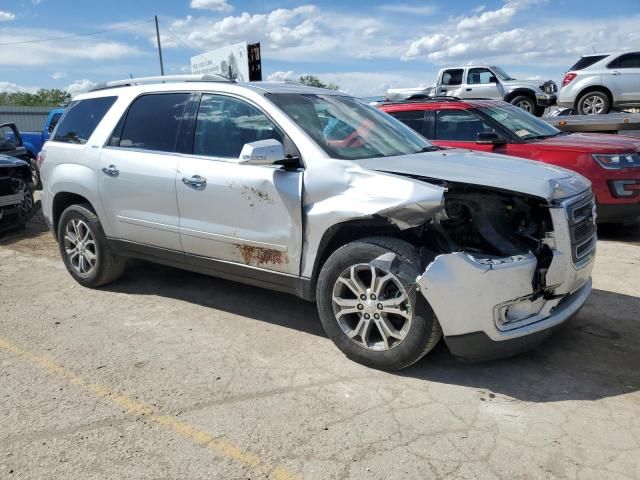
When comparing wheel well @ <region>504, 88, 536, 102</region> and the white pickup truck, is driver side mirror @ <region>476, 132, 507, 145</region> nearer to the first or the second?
the white pickup truck

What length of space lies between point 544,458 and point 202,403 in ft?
5.99

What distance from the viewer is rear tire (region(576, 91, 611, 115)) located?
45.3 feet

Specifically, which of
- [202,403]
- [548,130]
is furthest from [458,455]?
[548,130]

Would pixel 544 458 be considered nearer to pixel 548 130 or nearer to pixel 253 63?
pixel 548 130

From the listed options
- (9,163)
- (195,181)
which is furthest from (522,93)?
(195,181)

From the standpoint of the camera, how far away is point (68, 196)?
544cm

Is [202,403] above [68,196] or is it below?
below

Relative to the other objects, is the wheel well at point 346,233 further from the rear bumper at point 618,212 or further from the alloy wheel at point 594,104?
the alloy wheel at point 594,104

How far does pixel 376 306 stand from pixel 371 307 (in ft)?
0.12

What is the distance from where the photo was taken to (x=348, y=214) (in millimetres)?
3537

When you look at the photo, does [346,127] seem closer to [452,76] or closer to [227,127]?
[227,127]

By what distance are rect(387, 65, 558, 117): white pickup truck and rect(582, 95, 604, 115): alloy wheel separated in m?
2.50

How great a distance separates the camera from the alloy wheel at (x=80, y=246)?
17.4 ft

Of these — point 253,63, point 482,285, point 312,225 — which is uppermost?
point 253,63
